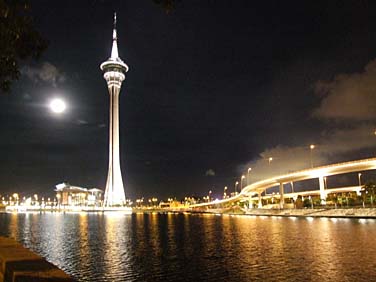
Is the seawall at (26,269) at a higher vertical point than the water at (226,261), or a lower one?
higher

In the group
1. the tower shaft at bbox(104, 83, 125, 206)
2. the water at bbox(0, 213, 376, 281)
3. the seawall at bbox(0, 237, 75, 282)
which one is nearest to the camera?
the seawall at bbox(0, 237, 75, 282)

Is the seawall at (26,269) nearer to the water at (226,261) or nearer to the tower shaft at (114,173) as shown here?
the water at (226,261)

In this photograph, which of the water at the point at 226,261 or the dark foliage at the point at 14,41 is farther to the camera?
the water at the point at 226,261

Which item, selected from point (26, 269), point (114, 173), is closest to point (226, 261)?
point (26, 269)

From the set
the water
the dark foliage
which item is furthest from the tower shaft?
the dark foliage

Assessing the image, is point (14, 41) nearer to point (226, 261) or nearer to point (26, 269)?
point (26, 269)

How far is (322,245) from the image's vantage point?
107 feet

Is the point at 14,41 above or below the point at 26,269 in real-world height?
above

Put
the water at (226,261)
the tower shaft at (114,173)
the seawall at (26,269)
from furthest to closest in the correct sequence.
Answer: the tower shaft at (114,173) < the water at (226,261) < the seawall at (26,269)

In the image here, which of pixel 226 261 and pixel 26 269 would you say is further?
pixel 226 261

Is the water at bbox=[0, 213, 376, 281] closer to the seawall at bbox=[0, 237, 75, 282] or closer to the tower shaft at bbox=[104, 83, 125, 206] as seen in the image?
the seawall at bbox=[0, 237, 75, 282]

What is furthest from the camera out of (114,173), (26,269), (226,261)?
(114,173)

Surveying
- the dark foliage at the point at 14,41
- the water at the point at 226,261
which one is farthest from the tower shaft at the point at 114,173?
the dark foliage at the point at 14,41

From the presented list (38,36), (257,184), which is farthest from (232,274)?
(257,184)
